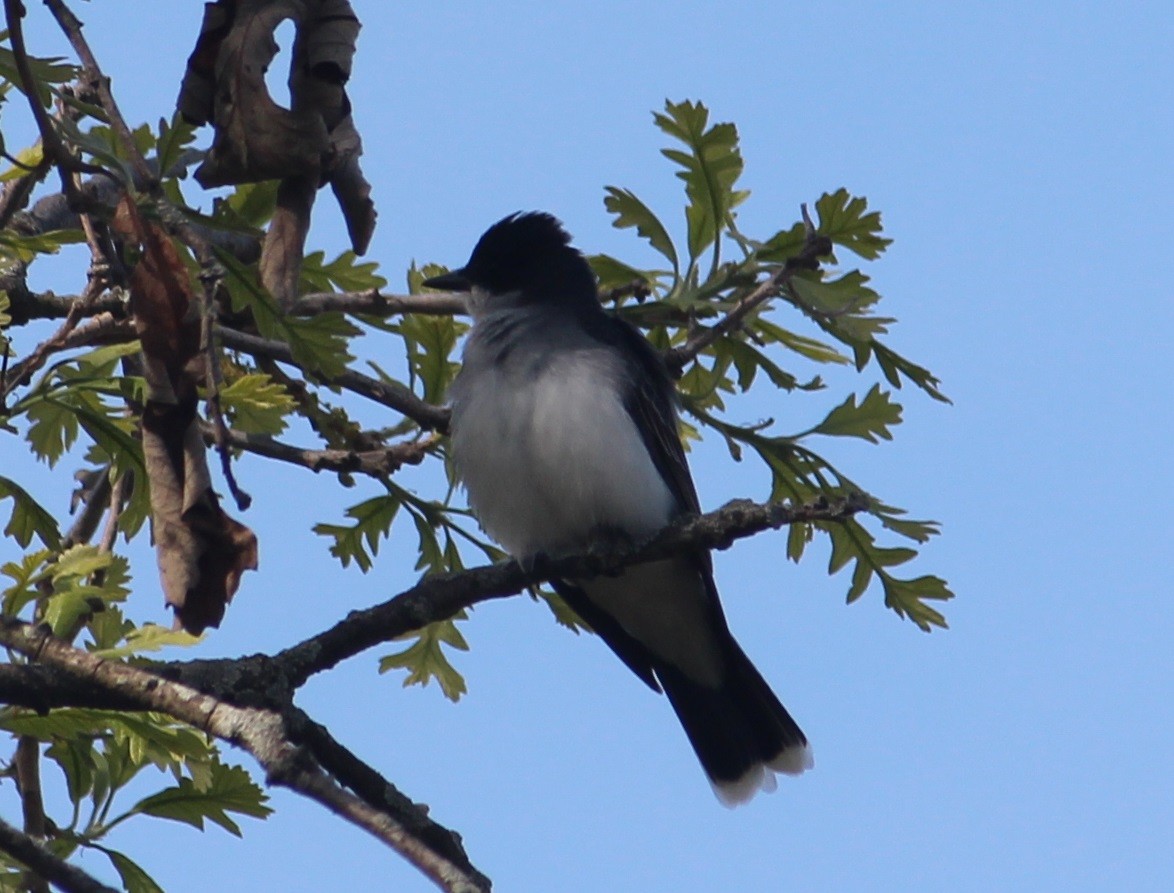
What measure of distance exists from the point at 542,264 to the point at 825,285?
271 centimetres

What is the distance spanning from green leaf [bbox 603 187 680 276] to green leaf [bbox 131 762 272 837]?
202 centimetres

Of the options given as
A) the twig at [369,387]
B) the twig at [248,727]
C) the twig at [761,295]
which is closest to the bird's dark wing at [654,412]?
the twig at [369,387]

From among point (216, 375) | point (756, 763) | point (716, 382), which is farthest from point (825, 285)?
point (756, 763)

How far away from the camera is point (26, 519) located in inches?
180

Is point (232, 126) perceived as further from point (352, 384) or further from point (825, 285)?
point (825, 285)

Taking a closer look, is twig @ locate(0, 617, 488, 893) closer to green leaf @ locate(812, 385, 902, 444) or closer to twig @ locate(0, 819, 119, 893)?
twig @ locate(0, 819, 119, 893)

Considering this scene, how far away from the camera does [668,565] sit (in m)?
6.71

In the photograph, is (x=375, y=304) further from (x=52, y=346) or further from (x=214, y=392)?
(x=214, y=392)

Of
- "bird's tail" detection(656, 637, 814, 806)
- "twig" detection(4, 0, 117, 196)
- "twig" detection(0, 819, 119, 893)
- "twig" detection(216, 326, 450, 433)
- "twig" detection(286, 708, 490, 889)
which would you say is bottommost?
"twig" detection(0, 819, 119, 893)

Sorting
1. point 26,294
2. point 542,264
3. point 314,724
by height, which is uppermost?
point 542,264

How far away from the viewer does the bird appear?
611cm

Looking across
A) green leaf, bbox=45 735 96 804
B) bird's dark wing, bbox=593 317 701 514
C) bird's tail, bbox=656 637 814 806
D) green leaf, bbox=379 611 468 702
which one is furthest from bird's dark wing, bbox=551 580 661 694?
green leaf, bbox=45 735 96 804

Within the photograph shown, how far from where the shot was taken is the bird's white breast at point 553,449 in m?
6.02

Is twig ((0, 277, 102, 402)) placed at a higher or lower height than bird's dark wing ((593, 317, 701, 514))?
lower
